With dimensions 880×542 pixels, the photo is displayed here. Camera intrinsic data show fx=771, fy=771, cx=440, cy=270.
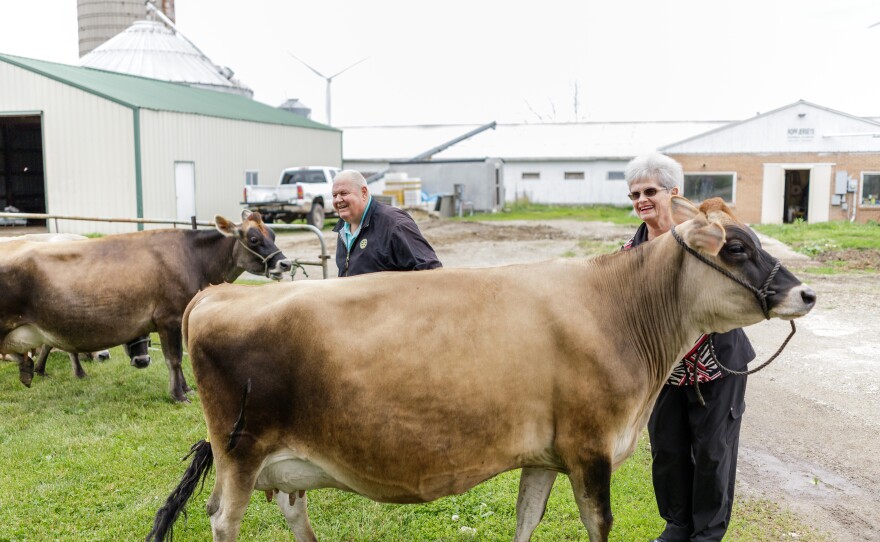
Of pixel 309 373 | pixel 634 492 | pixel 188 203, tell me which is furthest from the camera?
pixel 188 203

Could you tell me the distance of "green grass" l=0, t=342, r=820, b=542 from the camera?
494 cm

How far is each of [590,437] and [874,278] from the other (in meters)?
14.8

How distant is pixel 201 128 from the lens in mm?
26812

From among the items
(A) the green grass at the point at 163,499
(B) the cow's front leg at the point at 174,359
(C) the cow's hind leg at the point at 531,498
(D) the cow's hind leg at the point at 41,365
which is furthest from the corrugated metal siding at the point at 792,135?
(C) the cow's hind leg at the point at 531,498

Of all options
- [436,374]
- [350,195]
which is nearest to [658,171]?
[436,374]

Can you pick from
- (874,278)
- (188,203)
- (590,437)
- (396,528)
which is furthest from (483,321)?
(188,203)

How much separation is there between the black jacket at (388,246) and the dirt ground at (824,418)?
1584 millimetres

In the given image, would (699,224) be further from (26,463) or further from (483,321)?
(26,463)

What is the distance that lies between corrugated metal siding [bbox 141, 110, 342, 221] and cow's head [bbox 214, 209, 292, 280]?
17.0 metres

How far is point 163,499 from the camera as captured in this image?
17.7 feet

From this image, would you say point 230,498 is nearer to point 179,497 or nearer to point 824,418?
point 179,497

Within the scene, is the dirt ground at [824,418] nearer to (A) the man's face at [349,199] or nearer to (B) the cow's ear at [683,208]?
(B) the cow's ear at [683,208]

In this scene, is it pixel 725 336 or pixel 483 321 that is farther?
pixel 725 336

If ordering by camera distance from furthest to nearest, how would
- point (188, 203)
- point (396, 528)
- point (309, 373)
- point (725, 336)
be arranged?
point (188, 203) < point (396, 528) < point (725, 336) < point (309, 373)
